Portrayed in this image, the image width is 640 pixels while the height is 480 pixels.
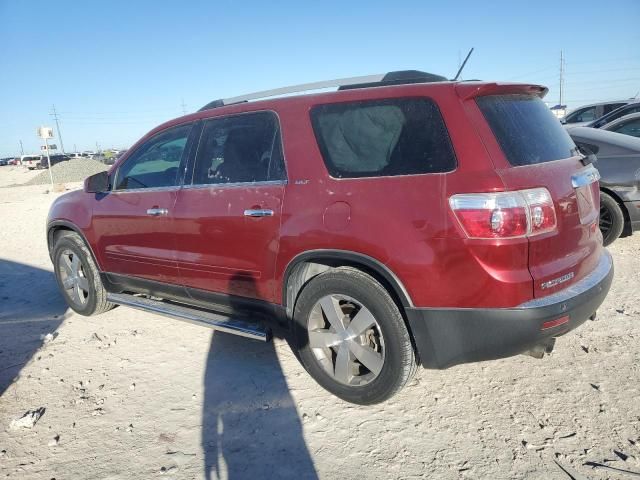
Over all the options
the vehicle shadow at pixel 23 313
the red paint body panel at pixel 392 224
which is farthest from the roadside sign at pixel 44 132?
the red paint body panel at pixel 392 224

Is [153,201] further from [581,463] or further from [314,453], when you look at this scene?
[581,463]

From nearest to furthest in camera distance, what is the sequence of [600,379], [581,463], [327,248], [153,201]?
[581,463] < [327,248] < [600,379] < [153,201]

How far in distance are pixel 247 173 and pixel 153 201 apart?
1.03m

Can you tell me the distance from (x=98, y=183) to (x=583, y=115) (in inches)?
551

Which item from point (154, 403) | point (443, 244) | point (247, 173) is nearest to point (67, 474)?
point (154, 403)

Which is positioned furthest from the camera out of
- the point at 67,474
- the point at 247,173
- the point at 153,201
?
the point at 153,201

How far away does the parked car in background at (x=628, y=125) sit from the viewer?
7.51m

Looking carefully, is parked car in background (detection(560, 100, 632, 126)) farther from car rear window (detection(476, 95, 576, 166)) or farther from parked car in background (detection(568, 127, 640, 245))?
car rear window (detection(476, 95, 576, 166))

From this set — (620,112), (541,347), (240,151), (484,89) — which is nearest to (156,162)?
(240,151)

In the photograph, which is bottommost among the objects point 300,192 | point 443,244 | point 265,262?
point 265,262

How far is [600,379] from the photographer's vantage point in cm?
299

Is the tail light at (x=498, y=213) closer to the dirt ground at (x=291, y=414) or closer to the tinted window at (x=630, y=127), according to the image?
the dirt ground at (x=291, y=414)

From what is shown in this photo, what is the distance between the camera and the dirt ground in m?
2.40

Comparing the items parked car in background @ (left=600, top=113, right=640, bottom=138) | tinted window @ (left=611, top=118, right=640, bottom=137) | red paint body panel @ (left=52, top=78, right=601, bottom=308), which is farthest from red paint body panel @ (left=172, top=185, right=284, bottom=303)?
tinted window @ (left=611, top=118, right=640, bottom=137)
